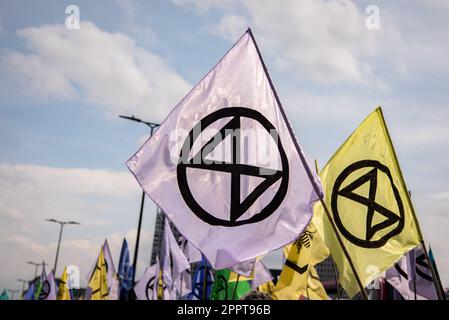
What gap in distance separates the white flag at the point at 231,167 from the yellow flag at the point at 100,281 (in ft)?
60.1

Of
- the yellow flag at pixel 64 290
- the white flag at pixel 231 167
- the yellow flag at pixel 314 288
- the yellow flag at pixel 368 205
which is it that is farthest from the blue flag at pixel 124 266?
the white flag at pixel 231 167

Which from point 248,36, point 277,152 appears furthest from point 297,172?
point 248,36

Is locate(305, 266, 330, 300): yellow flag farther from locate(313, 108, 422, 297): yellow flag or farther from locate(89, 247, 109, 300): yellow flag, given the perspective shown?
locate(89, 247, 109, 300): yellow flag

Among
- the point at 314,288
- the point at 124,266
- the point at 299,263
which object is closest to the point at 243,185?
the point at 299,263

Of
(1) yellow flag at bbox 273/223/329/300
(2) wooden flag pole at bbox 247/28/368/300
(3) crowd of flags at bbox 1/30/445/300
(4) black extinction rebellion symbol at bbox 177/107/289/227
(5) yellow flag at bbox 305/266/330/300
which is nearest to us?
(2) wooden flag pole at bbox 247/28/368/300

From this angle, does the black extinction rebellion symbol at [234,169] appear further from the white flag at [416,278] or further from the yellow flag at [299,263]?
the white flag at [416,278]

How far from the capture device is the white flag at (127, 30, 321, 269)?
5734mm

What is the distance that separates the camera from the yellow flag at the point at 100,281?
23.1 metres

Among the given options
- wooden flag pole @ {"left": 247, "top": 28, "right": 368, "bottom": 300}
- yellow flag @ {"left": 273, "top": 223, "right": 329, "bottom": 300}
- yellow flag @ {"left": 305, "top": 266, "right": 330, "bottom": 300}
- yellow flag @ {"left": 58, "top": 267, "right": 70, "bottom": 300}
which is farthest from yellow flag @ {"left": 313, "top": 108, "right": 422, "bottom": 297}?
yellow flag @ {"left": 58, "top": 267, "right": 70, "bottom": 300}

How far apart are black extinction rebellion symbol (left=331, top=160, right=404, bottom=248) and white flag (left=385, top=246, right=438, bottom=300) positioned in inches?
341

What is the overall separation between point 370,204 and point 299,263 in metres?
4.28
